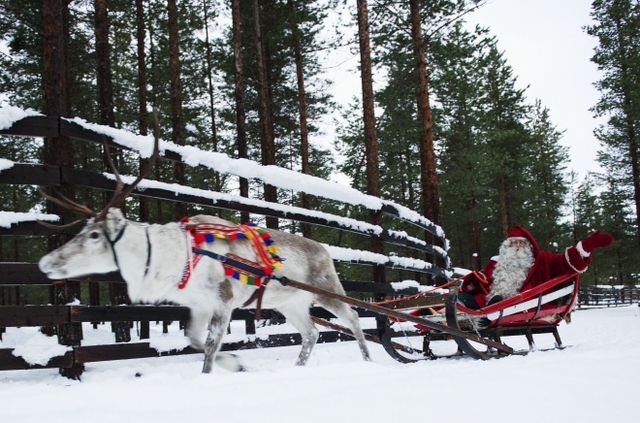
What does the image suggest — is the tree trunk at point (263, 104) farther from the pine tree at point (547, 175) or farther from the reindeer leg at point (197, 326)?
the pine tree at point (547, 175)

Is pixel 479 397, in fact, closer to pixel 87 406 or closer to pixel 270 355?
pixel 87 406

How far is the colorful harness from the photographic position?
151 inches

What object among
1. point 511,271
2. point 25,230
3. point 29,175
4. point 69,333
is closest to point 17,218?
point 25,230

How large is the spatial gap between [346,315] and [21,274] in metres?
2.83

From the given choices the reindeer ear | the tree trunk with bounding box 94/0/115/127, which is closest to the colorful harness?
the reindeer ear

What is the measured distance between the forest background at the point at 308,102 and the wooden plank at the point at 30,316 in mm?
1476

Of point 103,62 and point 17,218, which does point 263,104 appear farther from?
point 17,218

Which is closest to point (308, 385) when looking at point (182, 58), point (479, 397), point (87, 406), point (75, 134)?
point (479, 397)

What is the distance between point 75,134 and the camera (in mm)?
4402

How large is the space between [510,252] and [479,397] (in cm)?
345

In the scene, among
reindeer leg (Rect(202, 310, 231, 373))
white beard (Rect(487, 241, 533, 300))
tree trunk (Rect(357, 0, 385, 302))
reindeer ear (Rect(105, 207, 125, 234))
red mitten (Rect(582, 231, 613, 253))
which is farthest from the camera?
tree trunk (Rect(357, 0, 385, 302))

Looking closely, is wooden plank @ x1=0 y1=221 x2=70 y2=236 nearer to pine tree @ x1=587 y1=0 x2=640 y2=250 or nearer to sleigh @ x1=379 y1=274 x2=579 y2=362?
sleigh @ x1=379 y1=274 x2=579 y2=362

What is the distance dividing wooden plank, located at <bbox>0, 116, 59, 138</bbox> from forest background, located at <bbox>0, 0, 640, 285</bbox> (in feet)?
1.27

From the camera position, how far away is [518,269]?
5.65m
